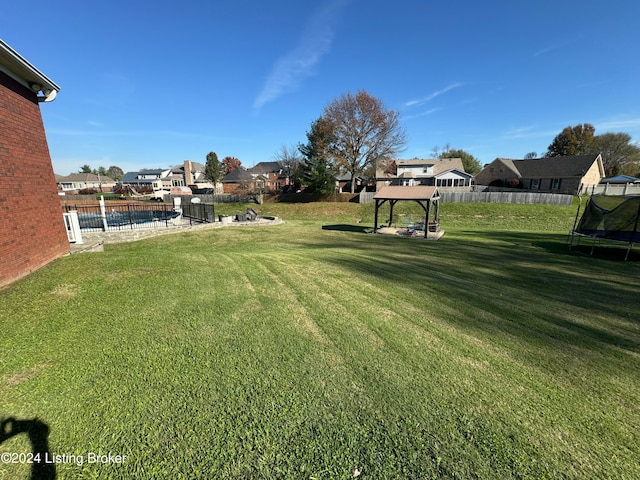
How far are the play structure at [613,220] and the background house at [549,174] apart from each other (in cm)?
2663

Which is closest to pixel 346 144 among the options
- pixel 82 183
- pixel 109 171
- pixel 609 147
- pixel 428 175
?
pixel 428 175

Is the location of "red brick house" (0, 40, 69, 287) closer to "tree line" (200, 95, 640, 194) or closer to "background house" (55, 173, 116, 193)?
"tree line" (200, 95, 640, 194)

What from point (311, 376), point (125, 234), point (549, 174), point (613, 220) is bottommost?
point (125, 234)

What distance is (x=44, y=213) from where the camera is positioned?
20.8 feet

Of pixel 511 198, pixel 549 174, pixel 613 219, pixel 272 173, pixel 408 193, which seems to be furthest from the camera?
pixel 272 173

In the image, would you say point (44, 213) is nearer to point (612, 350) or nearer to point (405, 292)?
point (405, 292)

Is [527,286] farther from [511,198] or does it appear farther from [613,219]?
[511,198]

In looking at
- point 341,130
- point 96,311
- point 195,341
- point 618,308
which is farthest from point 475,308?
point 341,130

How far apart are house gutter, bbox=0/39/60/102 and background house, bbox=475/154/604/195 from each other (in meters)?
45.3

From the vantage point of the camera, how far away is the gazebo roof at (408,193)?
53.9 feet

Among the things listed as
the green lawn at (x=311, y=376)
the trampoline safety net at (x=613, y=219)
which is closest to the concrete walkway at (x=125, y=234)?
the green lawn at (x=311, y=376)

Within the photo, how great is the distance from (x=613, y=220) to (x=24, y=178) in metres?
20.3

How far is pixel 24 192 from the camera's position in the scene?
18.7ft

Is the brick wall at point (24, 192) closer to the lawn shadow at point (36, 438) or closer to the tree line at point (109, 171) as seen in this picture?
the lawn shadow at point (36, 438)
